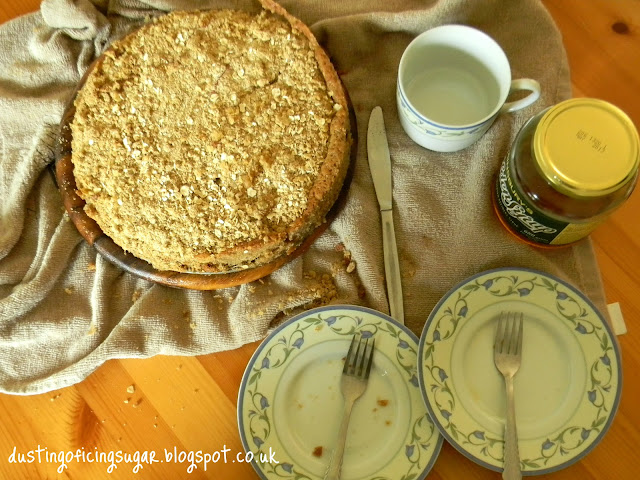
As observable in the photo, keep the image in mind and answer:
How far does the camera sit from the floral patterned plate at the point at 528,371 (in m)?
0.66

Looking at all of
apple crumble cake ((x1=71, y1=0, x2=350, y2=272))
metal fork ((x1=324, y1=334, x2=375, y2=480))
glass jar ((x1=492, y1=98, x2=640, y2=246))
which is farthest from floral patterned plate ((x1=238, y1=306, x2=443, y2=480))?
glass jar ((x1=492, y1=98, x2=640, y2=246))

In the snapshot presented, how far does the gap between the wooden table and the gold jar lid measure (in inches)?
7.1

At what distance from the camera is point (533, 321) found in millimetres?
699

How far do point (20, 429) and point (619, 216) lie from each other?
2.65ft

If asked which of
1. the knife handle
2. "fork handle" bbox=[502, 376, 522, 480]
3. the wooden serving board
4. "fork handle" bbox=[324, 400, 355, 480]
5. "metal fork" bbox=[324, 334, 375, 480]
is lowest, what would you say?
"fork handle" bbox=[502, 376, 522, 480]

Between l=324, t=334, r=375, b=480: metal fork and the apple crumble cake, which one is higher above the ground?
the apple crumble cake

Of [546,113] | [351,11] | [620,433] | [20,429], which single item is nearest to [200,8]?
[351,11]

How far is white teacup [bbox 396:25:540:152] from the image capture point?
2.26 feet

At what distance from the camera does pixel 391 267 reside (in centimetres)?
72

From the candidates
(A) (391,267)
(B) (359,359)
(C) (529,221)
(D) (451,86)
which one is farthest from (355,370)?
(D) (451,86)

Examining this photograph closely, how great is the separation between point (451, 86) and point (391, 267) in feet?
0.83

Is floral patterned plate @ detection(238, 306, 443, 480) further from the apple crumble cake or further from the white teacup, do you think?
the white teacup

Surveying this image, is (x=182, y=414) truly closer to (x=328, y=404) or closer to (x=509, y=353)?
(x=328, y=404)

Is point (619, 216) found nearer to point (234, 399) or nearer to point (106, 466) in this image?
point (234, 399)
